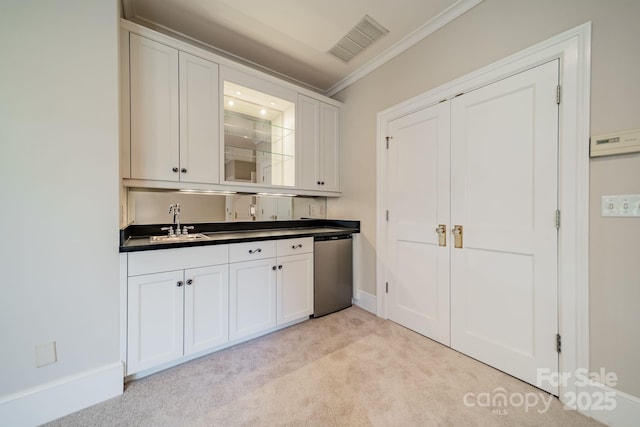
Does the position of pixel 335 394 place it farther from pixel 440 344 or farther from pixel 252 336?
pixel 440 344

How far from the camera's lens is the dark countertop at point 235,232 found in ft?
5.29

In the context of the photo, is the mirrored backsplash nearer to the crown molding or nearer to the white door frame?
the crown molding

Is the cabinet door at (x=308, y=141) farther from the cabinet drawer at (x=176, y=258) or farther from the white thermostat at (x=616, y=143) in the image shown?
the white thermostat at (x=616, y=143)

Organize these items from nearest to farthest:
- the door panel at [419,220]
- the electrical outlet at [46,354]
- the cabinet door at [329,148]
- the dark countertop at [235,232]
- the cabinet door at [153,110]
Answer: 1. the electrical outlet at [46,354]
2. the dark countertop at [235,232]
3. the cabinet door at [153,110]
4. the door panel at [419,220]
5. the cabinet door at [329,148]

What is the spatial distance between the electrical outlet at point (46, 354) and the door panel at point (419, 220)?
8.14ft

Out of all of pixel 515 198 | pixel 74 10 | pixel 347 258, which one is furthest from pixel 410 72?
pixel 74 10

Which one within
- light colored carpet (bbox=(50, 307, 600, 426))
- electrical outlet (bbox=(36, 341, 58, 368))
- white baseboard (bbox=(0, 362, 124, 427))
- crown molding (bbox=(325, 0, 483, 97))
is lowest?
light colored carpet (bbox=(50, 307, 600, 426))

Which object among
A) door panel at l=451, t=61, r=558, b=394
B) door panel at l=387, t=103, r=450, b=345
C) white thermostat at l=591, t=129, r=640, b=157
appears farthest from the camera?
door panel at l=387, t=103, r=450, b=345

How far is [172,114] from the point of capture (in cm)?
190

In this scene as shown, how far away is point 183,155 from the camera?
6.41 ft

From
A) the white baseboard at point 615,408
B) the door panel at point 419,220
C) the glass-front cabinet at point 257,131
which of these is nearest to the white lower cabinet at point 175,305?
the glass-front cabinet at point 257,131

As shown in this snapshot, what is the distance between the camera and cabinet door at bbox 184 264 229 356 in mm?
1710

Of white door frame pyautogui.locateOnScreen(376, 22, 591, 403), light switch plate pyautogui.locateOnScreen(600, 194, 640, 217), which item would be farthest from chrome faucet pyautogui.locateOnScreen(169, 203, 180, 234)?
light switch plate pyautogui.locateOnScreen(600, 194, 640, 217)

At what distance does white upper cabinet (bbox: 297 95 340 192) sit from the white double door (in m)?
0.85
